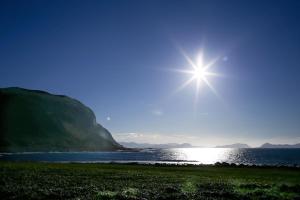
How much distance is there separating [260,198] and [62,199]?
1512cm

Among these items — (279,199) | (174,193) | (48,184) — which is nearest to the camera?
(279,199)

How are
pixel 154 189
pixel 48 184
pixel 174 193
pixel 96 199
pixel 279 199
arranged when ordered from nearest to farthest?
pixel 96 199, pixel 279 199, pixel 174 193, pixel 154 189, pixel 48 184

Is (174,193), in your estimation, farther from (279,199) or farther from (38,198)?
(38,198)

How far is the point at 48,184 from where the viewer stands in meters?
33.4

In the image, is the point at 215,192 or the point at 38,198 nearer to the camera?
the point at 38,198

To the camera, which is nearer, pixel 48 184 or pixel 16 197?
pixel 16 197

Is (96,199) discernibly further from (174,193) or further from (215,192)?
(215,192)

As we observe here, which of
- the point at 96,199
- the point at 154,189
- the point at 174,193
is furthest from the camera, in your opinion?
the point at 154,189

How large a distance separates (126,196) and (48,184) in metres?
11.2

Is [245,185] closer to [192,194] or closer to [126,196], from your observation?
[192,194]

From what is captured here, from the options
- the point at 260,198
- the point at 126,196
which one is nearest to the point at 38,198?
the point at 126,196

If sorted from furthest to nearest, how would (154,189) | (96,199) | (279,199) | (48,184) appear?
1. (48,184)
2. (154,189)
3. (279,199)
4. (96,199)

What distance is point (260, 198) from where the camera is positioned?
1058 inches

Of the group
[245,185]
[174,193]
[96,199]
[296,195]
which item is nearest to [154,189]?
[174,193]
